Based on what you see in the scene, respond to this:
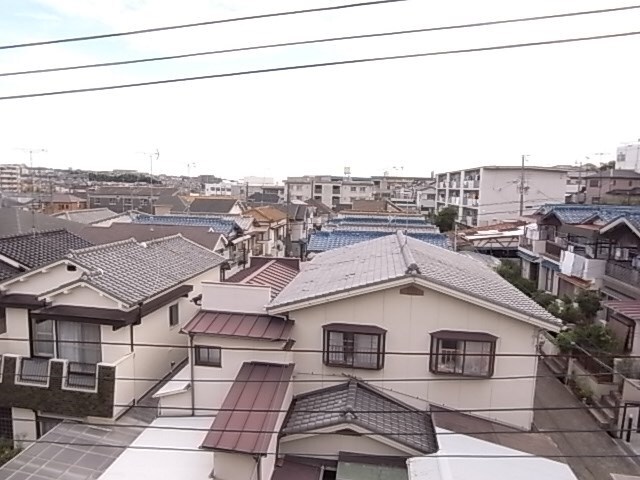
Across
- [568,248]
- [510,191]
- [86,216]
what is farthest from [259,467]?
[510,191]

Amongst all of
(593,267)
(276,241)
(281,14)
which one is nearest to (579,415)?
(593,267)

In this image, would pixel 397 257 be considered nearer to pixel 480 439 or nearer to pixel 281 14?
pixel 480 439

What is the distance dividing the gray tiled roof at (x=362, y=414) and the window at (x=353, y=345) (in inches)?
19.2

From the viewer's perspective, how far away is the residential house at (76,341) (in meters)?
11.0

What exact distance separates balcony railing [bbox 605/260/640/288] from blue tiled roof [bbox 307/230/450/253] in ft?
25.6

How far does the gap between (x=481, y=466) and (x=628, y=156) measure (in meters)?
66.7

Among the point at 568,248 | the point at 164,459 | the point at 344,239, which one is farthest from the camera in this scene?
the point at 344,239

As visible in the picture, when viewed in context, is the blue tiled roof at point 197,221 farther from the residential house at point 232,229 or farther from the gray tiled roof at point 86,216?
the gray tiled roof at point 86,216

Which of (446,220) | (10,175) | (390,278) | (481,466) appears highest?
(10,175)

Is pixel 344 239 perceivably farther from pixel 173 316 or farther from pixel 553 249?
pixel 173 316

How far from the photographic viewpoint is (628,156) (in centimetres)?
6103

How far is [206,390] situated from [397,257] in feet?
20.2

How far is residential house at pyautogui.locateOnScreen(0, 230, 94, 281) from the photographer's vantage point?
13.2 m

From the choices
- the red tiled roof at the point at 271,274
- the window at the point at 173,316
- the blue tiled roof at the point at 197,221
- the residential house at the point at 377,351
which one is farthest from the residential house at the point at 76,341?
the blue tiled roof at the point at 197,221
